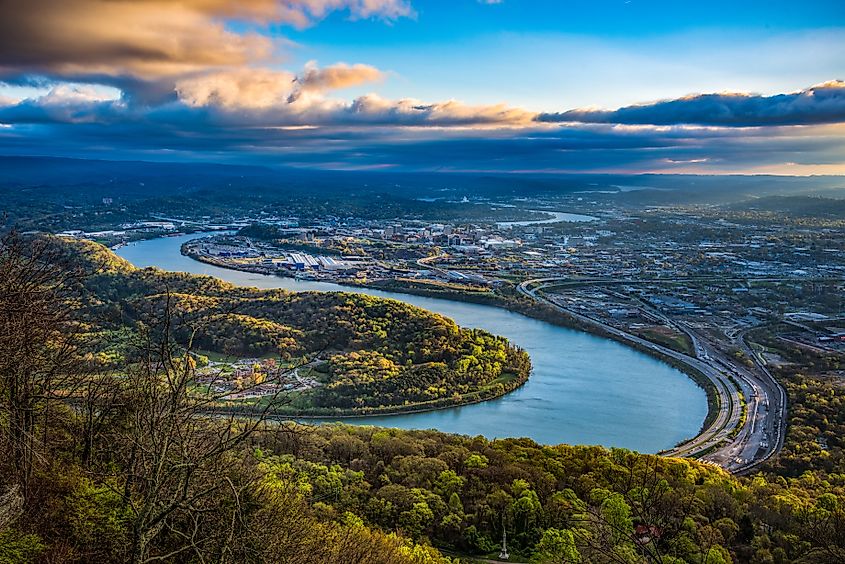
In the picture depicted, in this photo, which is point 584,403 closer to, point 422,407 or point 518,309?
point 422,407

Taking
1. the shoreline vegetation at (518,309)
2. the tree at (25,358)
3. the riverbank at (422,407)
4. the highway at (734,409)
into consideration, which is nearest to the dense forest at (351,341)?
the riverbank at (422,407)

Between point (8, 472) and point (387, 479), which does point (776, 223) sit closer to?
point (387, 479)

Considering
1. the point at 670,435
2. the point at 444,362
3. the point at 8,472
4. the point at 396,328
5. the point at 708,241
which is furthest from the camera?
the point at 708,241

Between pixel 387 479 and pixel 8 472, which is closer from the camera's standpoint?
pixel 8 472

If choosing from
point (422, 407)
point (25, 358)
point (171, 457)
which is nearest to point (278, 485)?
Result: point (25, 358)

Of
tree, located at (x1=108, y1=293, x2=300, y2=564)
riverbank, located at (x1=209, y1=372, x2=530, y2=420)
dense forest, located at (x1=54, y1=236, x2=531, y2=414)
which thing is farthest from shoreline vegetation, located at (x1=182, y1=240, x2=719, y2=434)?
tree, located at (x1=108, y1=293, x2=300, y2=564)

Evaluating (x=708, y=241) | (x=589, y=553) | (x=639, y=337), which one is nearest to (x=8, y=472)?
(x=589, y=553)
